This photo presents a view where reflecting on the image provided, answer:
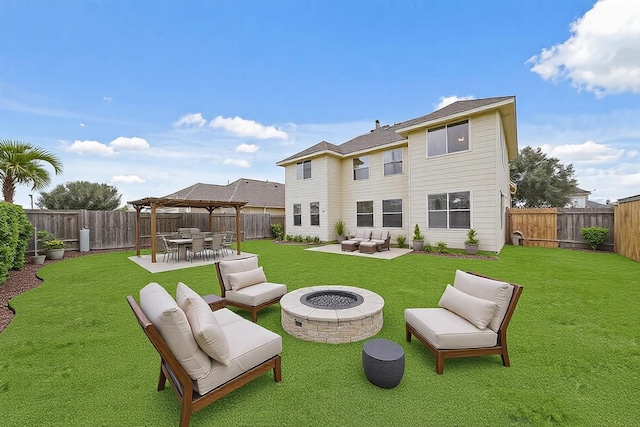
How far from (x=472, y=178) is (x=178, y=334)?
1100cm

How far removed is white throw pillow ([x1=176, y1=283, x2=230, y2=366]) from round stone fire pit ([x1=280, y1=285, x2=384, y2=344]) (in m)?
1.38

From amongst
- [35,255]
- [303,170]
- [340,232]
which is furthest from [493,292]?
[35,255]

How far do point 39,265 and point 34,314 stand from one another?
6.29m

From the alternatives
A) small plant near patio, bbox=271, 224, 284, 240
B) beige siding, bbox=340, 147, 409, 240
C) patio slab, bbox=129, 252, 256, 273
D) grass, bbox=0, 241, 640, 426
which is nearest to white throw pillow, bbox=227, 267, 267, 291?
grass, bbox=0, 241, 640, 426

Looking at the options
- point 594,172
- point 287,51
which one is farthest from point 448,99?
point 594,172

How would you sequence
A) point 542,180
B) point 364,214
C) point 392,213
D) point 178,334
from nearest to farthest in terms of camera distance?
point 178,334
point 392,213
point 364,214
point 542,180

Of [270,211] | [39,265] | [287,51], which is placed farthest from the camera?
[270,211]

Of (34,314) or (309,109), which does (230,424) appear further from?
(309,109)

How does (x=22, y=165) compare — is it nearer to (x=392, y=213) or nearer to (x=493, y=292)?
(x=493, y=292)

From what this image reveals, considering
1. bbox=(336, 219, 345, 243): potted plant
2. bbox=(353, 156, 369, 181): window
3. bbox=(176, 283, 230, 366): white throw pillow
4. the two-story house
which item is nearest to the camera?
bbox=(176, 283, 230, 366): white throw pillow

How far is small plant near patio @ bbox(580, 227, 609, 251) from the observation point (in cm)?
1023

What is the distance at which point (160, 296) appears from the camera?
2139mm

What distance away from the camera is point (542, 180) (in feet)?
74.9

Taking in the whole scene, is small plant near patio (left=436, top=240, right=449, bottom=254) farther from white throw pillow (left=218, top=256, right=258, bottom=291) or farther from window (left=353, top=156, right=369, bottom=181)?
white throw pillow (left=218, top=256, right=258, bottom=291)
